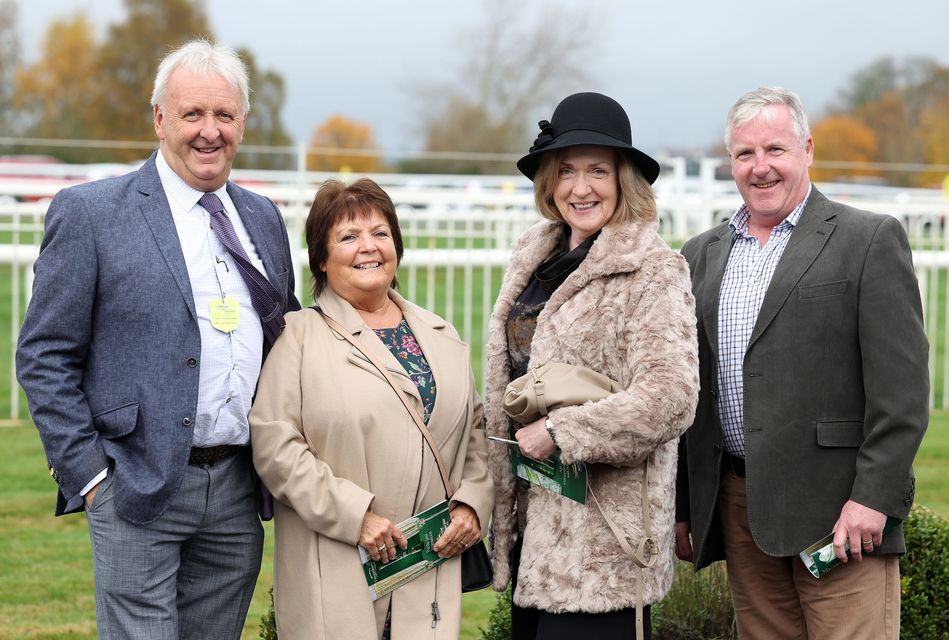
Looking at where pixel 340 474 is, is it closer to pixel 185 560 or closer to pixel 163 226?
pixel 185 560

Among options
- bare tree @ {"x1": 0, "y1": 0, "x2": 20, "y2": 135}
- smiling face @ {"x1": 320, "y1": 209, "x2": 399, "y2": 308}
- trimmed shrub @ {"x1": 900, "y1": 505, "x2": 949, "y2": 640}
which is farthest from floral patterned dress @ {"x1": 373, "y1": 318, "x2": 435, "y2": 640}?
bare tree @ {"x1": 0, "y1": 0, "x2": 20, "y2": 135}

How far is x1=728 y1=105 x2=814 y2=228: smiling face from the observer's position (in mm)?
3475

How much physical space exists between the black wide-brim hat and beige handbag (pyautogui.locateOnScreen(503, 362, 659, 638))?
70 centimetres

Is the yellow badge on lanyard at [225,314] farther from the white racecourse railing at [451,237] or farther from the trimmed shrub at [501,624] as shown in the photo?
the white racecourse railing at [451,237]

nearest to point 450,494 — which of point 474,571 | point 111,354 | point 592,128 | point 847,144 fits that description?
point 474,571

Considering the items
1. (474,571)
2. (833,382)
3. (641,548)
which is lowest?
(474,571)

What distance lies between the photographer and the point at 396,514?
3311 mm

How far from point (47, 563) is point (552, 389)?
4040 millimetres

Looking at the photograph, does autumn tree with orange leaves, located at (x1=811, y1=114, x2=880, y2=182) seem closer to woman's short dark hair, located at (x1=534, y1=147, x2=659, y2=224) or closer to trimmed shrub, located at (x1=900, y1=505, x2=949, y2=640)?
trimmed shrub, located at (x1=900, y1=505, x2=949, y2=640)

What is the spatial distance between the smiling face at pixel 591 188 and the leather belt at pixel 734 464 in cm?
90

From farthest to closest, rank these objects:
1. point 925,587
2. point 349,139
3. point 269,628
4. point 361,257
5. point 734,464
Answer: point 349,139
point 925,587
point 269,628
point 734,464
point 361,257

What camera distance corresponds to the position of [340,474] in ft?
10.7

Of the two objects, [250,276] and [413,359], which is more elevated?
[250,276]

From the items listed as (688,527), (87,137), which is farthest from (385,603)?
(87,137)
